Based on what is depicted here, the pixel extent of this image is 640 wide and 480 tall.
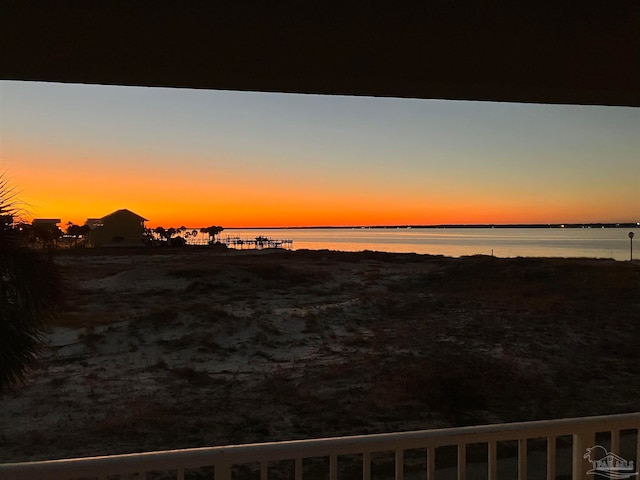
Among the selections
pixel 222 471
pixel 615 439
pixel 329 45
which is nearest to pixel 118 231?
pixel 329 45

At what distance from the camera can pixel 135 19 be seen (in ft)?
5.03

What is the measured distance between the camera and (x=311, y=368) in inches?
235

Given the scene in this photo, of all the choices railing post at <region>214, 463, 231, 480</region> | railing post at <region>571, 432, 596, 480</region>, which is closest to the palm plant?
railing post at <region>214, 463, 231, 480</region>

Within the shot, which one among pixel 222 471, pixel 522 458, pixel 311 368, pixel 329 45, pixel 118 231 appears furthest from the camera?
pixel 118 231

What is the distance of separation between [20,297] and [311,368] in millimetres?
4619

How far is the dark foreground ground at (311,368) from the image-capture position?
4113mm

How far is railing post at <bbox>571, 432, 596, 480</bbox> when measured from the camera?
1.54 m

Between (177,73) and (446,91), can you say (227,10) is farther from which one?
(446,91)

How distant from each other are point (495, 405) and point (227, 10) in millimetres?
4304

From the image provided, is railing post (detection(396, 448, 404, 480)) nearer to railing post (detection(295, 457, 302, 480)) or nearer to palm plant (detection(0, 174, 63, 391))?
railing post (detection(295, 457, 302, 480))

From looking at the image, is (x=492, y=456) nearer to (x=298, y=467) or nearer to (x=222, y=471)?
(x=298, y=467)

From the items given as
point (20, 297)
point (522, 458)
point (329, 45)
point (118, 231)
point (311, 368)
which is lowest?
point (311, 368)

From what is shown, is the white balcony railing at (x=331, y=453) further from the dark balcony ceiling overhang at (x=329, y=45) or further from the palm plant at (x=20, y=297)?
the dark balcony ceiling overhang at (x=329, y=45)

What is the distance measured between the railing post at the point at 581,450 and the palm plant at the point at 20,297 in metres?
1.88
